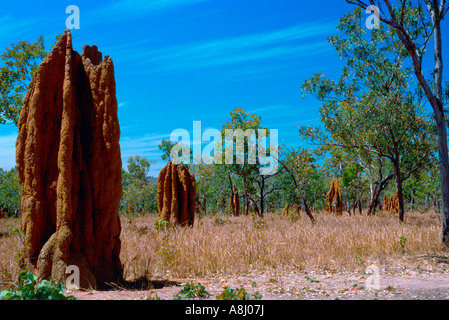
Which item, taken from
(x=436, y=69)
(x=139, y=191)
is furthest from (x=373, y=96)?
(x=139, y=191)

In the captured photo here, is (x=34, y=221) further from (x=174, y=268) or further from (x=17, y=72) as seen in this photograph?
(x=17, y=72)

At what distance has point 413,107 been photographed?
714 inches

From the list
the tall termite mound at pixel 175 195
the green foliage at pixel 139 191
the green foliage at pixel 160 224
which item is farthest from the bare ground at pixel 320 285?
the green foliage at pixel 139 191

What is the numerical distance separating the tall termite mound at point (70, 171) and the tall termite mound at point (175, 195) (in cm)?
742

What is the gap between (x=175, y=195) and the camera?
13.9 metres

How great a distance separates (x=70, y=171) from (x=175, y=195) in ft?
26.9

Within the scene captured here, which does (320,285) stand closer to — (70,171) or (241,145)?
(70,171)

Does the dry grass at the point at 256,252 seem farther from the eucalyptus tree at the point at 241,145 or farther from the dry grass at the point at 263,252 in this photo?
the eucalyptus tree at the point at 241,145

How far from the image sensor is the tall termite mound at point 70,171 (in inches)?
225

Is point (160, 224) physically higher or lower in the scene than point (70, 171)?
lower

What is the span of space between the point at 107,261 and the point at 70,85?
269 cm
